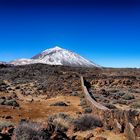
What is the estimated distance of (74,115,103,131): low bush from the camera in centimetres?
1600

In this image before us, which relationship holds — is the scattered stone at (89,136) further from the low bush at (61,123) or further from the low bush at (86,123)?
the low bush at (86,123)

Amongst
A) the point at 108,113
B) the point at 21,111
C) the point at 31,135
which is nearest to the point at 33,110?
the point at 21,111

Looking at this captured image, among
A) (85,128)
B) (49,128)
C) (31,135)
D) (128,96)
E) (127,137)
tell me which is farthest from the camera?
(128,96)

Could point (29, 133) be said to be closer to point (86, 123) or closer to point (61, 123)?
point (86, 123)

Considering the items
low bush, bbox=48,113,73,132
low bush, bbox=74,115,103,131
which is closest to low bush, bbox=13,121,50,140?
low bush, bbox=48,113,73,132

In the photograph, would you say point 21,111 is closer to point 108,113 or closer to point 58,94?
point 108,113

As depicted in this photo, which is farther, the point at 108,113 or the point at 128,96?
the point at 128,96

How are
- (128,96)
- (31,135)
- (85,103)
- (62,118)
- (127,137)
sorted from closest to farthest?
(31,135) < (127,137) < (62,118) < (85,103) < (128,96)

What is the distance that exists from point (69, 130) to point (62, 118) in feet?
7.66

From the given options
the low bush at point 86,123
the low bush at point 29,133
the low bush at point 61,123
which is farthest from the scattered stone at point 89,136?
the low bush at point 29,133

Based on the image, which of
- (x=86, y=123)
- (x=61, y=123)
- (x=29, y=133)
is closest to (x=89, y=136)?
(x=86, y=123)

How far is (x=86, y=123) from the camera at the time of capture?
1623 centimetres

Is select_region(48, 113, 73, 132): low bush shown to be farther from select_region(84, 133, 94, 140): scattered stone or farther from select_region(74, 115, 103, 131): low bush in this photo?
select_region(84, 133, 94, 140): scattered stone

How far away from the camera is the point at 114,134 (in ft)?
48.9
